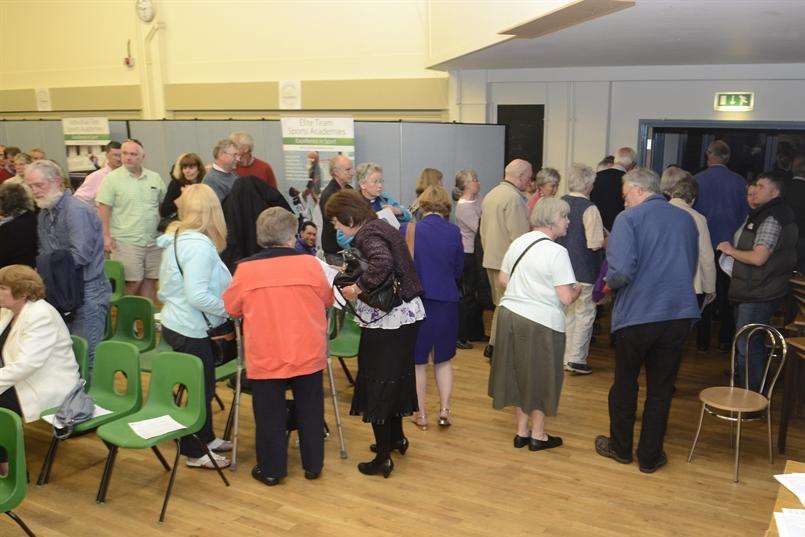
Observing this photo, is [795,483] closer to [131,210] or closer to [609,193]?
[609,193]

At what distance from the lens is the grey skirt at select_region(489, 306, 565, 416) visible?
409cm

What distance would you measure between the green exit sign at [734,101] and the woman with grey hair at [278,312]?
5.56 meters

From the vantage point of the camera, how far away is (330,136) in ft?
25.2

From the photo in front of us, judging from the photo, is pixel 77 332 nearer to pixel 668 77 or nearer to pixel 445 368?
pixel 445 368

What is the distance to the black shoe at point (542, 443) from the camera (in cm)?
441

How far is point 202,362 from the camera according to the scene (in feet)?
12.5

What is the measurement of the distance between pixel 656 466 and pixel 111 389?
3164mm

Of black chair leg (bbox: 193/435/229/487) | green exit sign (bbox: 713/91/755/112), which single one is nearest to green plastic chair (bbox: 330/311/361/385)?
black chair leg (bbox: 193/435/229/487)

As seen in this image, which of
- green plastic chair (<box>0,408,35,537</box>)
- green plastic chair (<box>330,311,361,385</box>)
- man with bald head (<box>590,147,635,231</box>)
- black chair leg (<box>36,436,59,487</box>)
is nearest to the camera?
green plastic chair (<box>0,408,35,537</box>)

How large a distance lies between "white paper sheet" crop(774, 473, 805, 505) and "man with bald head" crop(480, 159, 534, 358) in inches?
128

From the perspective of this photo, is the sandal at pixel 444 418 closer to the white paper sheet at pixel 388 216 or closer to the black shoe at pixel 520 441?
the black shoe at pixel 520 441

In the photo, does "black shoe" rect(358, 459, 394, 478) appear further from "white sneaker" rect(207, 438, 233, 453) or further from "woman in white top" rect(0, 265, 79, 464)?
"woman in white top" rect(0, 265, 79, 464)

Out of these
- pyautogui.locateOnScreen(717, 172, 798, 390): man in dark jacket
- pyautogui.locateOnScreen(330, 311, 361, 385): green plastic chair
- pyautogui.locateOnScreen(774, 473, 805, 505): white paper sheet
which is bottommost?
pyautogui.locateOnScreen(330, 311, 361, 385): green plastic chair

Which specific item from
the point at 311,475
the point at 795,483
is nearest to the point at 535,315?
the point at 311,475
